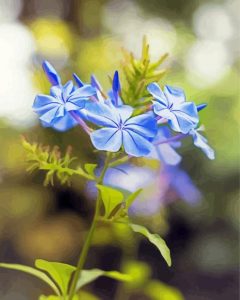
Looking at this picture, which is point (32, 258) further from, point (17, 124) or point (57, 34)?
point (57, 34)

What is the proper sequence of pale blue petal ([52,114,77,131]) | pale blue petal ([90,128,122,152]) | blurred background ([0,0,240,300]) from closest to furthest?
pale blue petal ([90,128,122,152]) → pale blue petal ([52,114,77,131]) → blurred background ([0,0,240,300])

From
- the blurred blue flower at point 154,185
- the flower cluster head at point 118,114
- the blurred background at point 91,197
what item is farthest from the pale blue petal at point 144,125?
the blurred background at point 91,197

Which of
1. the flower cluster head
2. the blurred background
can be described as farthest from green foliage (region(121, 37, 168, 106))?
the blurred background

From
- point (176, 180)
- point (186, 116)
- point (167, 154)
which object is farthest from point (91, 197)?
point (186, 116)

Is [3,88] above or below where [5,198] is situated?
above

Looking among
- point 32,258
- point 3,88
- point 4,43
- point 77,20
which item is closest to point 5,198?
point 32,258

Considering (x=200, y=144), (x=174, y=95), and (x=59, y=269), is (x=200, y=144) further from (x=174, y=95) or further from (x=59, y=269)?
(x=59, y=269)

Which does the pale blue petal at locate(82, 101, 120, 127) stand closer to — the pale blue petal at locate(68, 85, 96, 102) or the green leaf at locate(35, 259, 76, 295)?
the pale blue petal at locate(68, 85, 96, 102)
